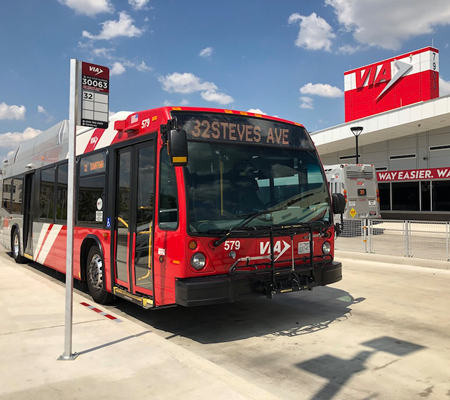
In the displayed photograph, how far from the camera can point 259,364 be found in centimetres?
466

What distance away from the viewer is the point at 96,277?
733 centimetres

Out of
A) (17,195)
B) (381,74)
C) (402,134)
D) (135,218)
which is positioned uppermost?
(381,74)

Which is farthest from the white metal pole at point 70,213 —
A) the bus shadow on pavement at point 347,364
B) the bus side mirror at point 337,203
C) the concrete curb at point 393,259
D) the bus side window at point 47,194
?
the concrete curb at point 393,259

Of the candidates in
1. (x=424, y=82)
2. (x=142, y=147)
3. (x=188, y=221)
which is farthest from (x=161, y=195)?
(x=424, y=82)

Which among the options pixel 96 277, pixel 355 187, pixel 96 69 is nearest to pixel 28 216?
pixel 96 277

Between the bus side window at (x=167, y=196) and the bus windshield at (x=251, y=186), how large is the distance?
0.21 metres

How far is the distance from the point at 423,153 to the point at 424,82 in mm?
5786

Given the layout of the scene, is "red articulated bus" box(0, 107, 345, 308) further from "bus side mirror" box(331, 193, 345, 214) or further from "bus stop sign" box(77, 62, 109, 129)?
"bus stop sign" box(77, 62, 109, 129)

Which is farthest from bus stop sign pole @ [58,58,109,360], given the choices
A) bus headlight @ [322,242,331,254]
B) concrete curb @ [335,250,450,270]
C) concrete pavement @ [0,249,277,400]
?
concrete curb @ [335,250,450,270]

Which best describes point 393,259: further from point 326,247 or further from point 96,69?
point 96,69

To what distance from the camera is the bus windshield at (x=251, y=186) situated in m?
5.27

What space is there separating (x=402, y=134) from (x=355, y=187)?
11.6 m

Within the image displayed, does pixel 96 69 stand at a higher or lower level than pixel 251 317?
higher

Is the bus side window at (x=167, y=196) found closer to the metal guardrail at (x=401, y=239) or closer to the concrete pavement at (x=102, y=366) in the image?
the concrete pavement at (x=102, y=366)
